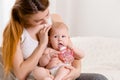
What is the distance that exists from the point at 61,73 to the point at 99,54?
0.97 m

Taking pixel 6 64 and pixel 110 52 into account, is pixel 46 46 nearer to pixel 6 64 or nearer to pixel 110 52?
pixel 6 64

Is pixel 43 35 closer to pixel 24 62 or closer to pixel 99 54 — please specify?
pixel 24 62

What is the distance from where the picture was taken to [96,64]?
236cm

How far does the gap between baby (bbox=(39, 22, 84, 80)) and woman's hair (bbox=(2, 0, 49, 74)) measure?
0.15 meters

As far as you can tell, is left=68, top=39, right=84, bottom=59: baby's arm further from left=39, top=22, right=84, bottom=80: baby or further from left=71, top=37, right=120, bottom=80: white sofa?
left=71, top=37, right=120, bottom=80: white sofa

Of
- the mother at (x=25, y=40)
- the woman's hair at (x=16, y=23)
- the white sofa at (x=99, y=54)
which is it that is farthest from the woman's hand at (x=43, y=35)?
the white sofa at (x=99, y=54)

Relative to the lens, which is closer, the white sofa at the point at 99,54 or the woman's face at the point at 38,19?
the woman's face at the point at 38,19

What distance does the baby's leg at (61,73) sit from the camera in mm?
1495

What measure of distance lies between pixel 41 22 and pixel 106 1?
145 centimetres

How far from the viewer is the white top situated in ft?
5.09

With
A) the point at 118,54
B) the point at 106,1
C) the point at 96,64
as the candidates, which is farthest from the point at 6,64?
the point at 106,1

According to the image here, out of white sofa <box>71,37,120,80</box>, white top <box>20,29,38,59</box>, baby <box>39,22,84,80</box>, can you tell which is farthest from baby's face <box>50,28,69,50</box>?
white sofa <box>71,37,120,80</box>

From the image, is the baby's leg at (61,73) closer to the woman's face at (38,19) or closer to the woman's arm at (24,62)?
the woman's arm at (24,62)

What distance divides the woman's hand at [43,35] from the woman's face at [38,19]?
4cm
